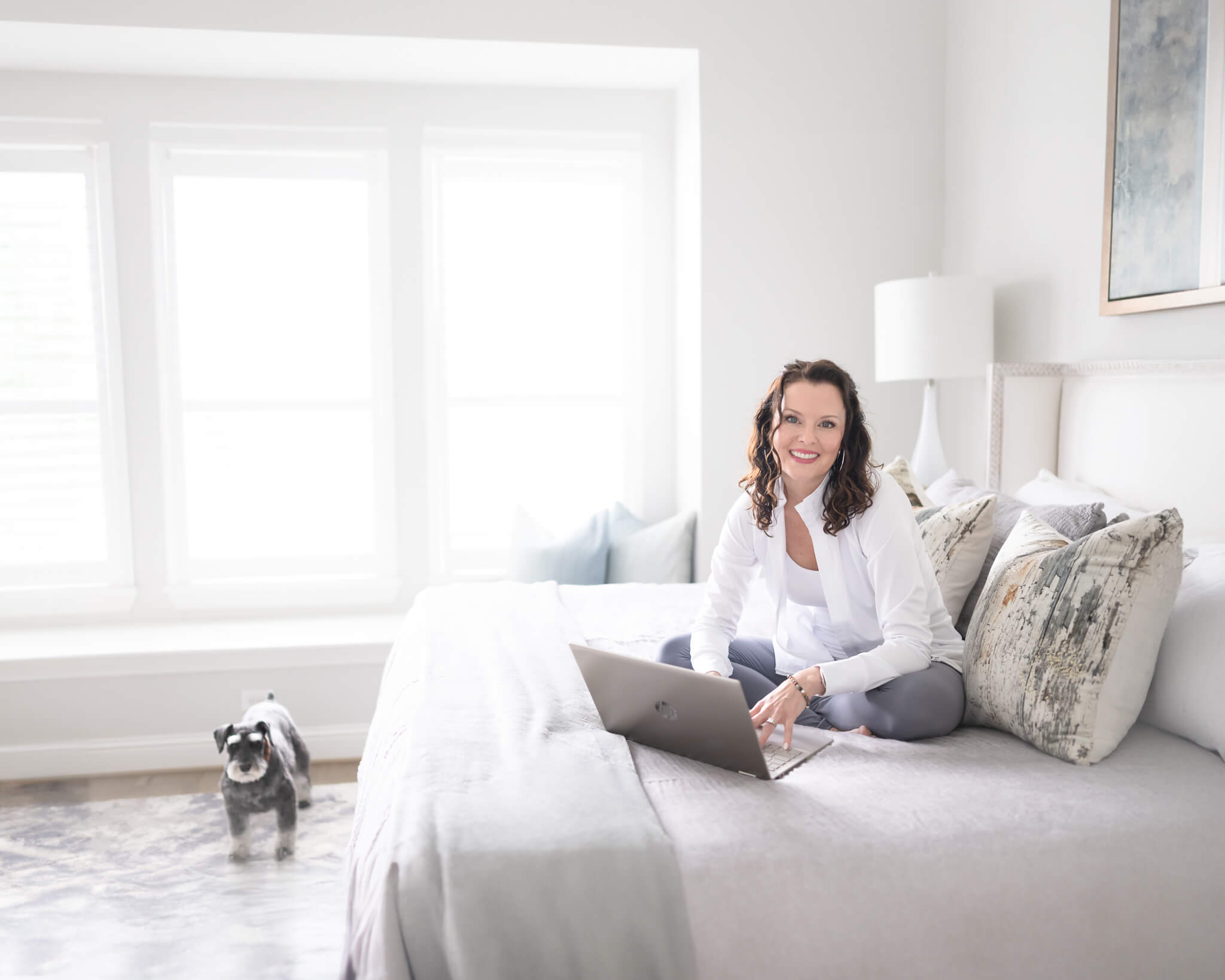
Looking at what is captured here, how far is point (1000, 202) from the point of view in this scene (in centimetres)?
285

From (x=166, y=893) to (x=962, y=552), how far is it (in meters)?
1.96

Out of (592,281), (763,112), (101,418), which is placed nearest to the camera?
(763,112)

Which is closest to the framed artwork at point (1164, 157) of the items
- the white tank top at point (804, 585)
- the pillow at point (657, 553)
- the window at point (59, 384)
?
the white tank top at point (804, 585)

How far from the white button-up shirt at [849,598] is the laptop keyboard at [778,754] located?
121 millimetres

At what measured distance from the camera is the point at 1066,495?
2.16 m

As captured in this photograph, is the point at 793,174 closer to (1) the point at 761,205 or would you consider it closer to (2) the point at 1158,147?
(1) the point at 761,205

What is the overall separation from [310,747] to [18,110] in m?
2.45

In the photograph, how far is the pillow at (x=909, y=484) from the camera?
7.18 feet

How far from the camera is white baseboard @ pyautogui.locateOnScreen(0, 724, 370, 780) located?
2.95 metres

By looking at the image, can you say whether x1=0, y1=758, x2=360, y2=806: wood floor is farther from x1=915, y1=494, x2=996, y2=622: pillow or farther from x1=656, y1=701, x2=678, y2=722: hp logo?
x1=915, y1=494, x2=996, y2=622: pillow

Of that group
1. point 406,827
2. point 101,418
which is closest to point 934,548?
point 406,827

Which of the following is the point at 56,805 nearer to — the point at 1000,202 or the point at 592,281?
the point at 592,281

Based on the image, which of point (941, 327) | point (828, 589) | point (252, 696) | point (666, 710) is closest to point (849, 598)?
point (828, 589)

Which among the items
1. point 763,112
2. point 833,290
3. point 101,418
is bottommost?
point 101,418
